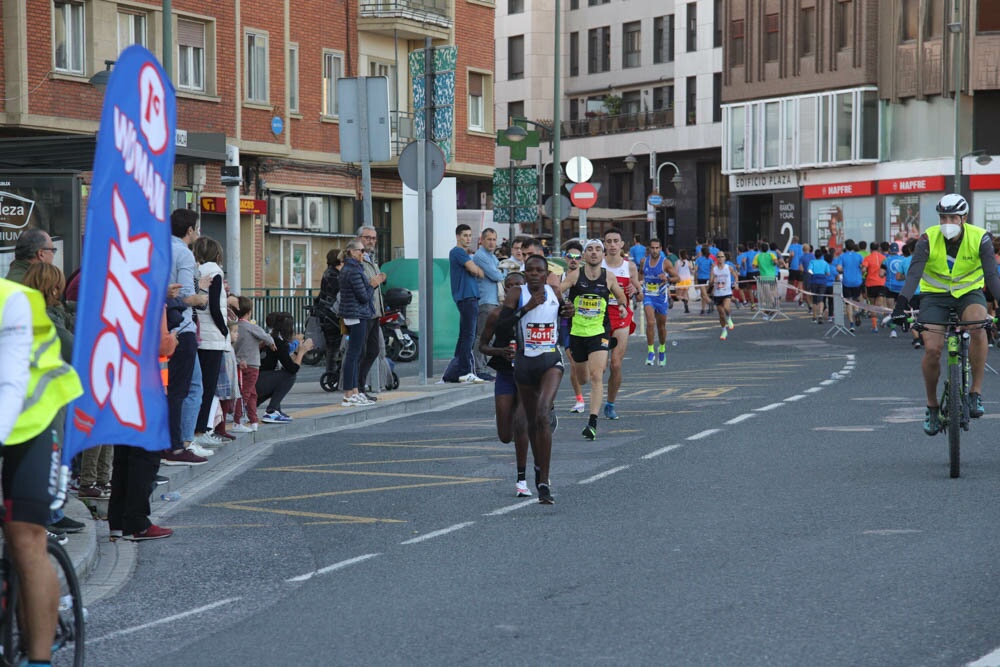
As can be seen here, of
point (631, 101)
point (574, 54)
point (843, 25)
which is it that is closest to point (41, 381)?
point (843, 25)

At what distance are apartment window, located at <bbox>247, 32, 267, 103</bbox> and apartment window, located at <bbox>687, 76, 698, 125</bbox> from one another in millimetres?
36676

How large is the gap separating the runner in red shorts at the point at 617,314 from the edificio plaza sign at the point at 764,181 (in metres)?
45.1

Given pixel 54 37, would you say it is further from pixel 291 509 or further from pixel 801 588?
pixel 801 588

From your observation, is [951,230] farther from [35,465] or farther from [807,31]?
[807,31]

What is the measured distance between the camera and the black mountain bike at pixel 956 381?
11099 mm

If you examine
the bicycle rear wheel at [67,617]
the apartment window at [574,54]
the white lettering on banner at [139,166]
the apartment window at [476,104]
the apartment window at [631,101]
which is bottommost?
the bicycle rear wheel at [67,617]

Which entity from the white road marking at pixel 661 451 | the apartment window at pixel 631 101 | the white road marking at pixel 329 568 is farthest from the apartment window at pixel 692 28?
the white road marking at pixel 329 568

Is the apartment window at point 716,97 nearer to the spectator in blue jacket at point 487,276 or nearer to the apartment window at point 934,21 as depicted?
the apartment window at point 934,21

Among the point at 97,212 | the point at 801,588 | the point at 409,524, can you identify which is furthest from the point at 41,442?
the point at 409,524

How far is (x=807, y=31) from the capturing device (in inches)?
2379

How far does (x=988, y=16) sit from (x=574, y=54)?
89.1ft

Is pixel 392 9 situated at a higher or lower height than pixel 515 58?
lower

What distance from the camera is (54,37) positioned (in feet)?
98.0

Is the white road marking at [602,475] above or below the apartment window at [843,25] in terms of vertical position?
below
